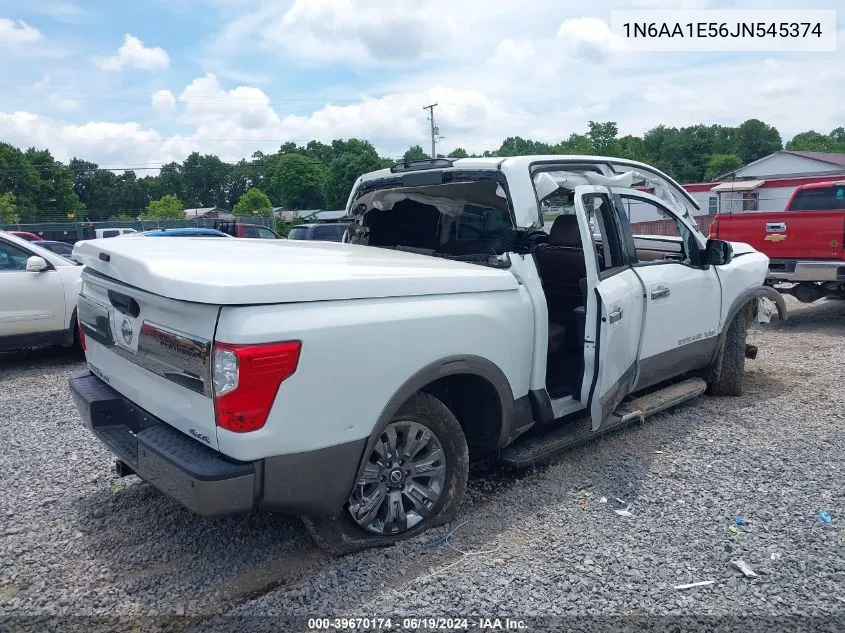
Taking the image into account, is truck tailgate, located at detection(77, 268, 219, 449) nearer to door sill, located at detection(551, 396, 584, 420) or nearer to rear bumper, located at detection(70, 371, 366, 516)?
rear bumper, located at detection(70, 371, 366, 516)

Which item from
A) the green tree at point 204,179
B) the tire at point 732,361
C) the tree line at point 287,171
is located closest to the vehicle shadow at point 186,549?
the tire at point 732,361

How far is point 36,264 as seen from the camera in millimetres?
7332

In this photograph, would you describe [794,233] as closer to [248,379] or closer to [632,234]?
[632,234]

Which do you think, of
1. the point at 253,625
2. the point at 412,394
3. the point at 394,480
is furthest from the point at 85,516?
the point at 412,394

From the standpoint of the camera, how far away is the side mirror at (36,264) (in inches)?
287

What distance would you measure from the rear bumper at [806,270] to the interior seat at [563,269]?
17.9 ft

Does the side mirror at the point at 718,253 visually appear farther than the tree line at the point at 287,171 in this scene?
No

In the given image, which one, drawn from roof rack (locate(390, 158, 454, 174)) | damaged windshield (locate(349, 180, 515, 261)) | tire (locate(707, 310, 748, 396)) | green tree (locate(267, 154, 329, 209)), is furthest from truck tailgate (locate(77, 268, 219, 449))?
green tree (locate(267, 154, 329, 209))

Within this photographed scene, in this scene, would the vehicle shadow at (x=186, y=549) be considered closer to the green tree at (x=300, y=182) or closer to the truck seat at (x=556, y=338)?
the truck seat at (x=556, y=338)

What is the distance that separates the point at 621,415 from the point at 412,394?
1813 mm

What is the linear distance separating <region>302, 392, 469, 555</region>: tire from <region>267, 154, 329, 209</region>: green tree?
90578mm

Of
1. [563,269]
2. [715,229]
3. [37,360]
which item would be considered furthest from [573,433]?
[715,229]

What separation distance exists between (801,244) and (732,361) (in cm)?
427

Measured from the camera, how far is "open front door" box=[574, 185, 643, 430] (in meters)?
3.91
